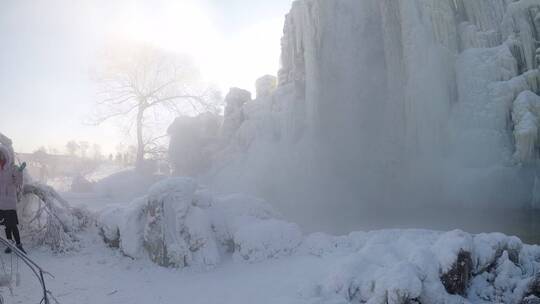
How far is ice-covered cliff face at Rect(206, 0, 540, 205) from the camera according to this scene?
13.7m

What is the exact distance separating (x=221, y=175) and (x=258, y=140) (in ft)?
8.85

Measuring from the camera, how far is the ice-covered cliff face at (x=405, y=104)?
13727mm

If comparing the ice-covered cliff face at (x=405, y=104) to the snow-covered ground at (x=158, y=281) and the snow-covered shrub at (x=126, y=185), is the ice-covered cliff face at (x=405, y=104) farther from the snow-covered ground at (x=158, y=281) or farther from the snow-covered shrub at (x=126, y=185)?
the snow-covered ground at (x=158, y=281)

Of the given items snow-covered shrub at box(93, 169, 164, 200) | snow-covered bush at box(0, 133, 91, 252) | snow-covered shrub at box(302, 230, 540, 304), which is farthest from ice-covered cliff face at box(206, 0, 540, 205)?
snow-covered bush at box(0, 133, 91, 252)

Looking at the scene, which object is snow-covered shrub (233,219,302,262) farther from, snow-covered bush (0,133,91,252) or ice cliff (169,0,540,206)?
ice cliff (169,0,540,206)

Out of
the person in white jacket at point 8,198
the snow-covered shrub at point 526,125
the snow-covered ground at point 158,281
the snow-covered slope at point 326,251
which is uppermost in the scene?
the snow-covered shrub at point 526,125

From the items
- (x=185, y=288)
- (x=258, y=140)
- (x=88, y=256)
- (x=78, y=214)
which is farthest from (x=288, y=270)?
(x=258, y=140)

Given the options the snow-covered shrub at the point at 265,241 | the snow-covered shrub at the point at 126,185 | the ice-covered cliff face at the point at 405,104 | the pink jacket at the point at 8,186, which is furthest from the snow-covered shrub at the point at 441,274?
the snow-covered shrub at the point at 126,185

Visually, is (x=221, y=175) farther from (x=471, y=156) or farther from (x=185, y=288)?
(x=185, y=288)

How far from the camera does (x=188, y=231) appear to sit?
876 centimetres

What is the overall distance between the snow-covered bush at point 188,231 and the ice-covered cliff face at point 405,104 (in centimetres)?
837

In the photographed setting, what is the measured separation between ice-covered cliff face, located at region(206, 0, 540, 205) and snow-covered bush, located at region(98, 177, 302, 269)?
8.37 meters

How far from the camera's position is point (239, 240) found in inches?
350

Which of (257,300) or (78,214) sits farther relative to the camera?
(78,214)
